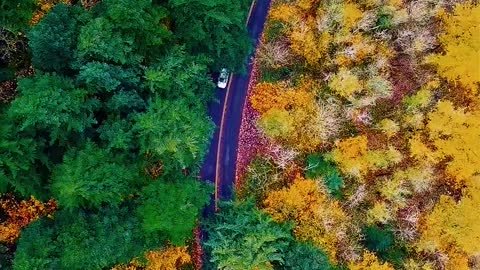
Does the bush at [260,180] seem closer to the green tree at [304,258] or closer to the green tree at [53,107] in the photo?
the green tree at [304,258]

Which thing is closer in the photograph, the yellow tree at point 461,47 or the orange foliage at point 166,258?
the orange foliage at point 166,258

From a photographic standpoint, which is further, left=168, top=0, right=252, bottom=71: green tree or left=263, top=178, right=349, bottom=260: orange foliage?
left=263, top=178, right=349, bottom=260: orange foliage

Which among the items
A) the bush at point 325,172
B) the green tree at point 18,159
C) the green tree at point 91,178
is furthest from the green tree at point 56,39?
the bush at point 325,172

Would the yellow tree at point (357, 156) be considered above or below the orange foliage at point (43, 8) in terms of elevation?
below

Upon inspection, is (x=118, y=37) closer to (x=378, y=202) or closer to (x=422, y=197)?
(x=378, y=202)

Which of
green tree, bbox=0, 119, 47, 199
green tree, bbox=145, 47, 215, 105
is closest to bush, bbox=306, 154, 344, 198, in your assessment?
green tree, bbox=145, 47, 215, 105

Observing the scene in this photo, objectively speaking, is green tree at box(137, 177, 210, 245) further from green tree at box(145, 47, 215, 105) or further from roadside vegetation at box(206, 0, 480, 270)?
roadside vegetation at box(206, 0, 480, 270)

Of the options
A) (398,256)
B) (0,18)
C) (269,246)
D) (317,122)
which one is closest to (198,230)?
(269,246)

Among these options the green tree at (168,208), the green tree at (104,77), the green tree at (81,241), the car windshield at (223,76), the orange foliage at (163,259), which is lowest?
the orange foliage at (163,259)
